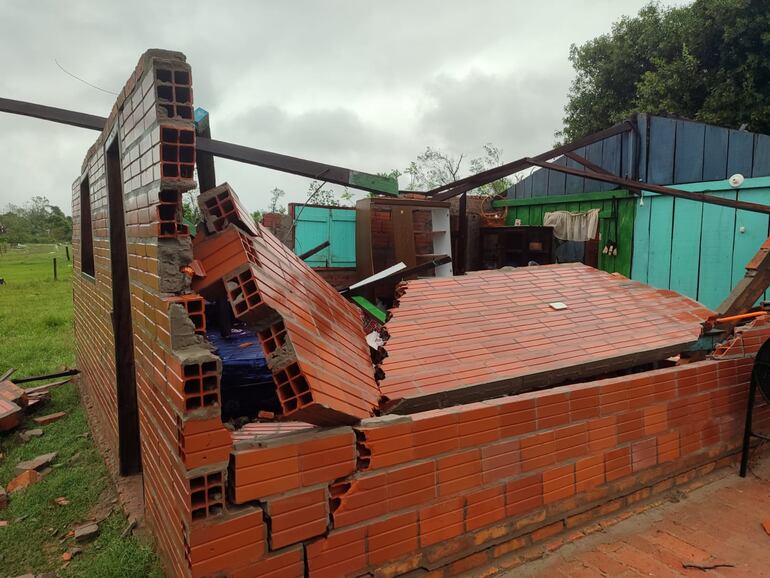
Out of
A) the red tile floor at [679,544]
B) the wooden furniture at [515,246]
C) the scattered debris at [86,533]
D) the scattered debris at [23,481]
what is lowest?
the scattered debris at [23,481]

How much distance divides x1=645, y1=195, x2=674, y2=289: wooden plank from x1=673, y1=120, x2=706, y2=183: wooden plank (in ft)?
1.60

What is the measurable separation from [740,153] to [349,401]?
846 centimetres

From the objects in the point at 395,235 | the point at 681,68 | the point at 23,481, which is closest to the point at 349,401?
the point at 23,481

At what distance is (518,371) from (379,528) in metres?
1.50

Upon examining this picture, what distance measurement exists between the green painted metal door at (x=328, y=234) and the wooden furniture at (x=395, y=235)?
1181 millimetres

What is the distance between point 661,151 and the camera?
30.6 feet

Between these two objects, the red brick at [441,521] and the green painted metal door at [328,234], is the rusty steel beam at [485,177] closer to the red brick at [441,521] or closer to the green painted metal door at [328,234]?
the green painted metal door at [328,234]

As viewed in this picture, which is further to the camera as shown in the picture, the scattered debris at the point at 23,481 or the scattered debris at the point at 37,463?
the scattered debris at the point at 37,463

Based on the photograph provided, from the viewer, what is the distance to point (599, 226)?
10.5 metres

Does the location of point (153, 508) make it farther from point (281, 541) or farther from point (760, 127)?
point (760, 127)

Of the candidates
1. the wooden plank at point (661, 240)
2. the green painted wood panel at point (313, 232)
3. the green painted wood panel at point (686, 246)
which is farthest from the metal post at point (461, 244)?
the green painted wood panel at point (686, 246)

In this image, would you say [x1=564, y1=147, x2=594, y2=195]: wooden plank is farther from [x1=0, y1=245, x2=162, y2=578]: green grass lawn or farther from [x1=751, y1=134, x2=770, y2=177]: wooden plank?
[x1=0, y1=245, x2=162, y2=578]: green grass lawn

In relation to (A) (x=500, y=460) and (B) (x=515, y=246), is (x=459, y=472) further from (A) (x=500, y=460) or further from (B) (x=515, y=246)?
(B) (x=515, y=246)

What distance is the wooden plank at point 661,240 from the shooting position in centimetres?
910
